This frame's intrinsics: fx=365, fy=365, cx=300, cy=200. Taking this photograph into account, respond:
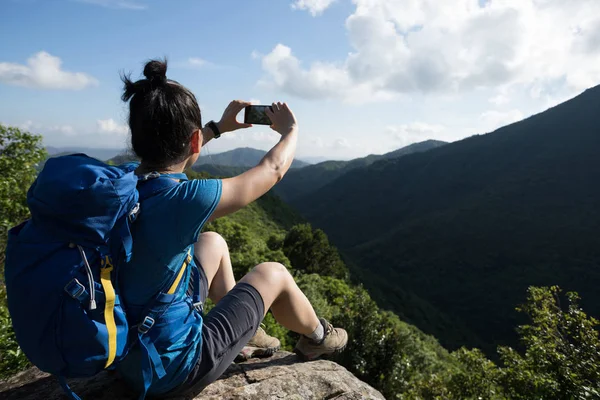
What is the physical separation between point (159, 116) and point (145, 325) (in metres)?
0.97

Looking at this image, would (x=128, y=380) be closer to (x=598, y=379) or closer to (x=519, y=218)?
(x=598, y=379)

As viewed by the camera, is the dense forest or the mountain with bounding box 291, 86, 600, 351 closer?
the dense forest

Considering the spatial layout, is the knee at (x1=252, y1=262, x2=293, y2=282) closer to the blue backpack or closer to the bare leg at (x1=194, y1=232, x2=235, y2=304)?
the bare leg at (x1=194, y1=232, x2=235, y2=304)

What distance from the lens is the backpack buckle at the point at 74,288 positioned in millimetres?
1390

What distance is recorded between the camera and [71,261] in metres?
1.41

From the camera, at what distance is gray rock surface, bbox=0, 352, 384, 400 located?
7.59 feet

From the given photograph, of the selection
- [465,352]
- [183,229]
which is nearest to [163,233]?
[183,229]

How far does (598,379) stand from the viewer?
5.39 metres

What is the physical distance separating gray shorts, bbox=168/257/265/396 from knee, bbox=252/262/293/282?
0.40ft

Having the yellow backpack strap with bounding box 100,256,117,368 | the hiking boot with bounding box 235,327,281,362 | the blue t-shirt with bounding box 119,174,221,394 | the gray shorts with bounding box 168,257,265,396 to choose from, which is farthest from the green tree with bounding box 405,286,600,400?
the yellow backpack strap with bounding box 100,256,117,368

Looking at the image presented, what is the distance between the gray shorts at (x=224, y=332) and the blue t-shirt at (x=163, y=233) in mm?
570

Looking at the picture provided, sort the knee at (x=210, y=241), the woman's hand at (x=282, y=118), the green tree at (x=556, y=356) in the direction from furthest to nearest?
the green tree at (x=556, y=356) < the knee at (x=210, y=241) < the woman's hand at (x=282, y=118)

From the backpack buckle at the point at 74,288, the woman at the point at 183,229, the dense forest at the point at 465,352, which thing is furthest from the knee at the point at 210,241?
the dense forest at the point at 465,352

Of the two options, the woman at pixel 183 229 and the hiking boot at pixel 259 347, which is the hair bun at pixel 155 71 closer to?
the woman at pixel 183 229
